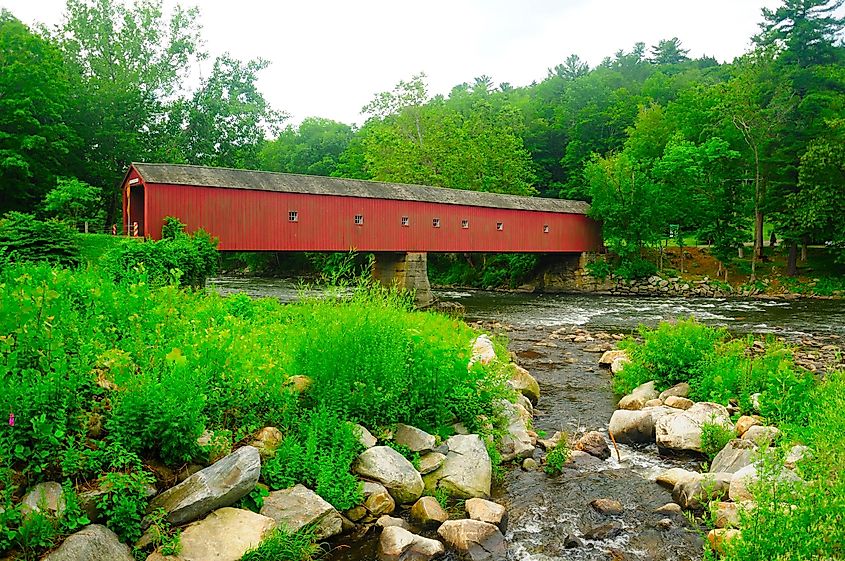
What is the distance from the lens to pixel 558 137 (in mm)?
41000

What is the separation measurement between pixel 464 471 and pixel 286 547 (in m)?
1.71

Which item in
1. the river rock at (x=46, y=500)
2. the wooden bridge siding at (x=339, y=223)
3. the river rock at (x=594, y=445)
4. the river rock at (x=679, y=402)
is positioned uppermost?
the wooden bridge siding at (x=339, y=223)

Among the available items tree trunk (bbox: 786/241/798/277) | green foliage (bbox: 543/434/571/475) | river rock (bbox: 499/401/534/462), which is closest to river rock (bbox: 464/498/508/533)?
green foliage (bbox: 543/434/571/475)

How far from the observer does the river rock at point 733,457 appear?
4871 mm

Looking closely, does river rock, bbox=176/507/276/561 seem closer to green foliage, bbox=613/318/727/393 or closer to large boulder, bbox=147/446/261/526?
large boulder, bbox=147/446/261/526

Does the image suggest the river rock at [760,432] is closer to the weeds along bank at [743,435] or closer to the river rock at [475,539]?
the weeds along bank at [743,435]

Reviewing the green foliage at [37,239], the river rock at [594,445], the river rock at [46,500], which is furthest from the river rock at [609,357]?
the green foliage at [37,239]

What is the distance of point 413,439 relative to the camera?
5.02 meters

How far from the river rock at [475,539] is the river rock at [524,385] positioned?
140 inches

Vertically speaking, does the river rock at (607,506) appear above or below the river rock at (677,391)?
below

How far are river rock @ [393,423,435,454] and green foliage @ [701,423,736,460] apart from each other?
104 inches

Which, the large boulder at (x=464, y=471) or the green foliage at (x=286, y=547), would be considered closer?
the green foliage at (x=286, y=547)

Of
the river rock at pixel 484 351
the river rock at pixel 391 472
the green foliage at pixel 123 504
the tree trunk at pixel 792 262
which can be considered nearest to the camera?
the green foliage at pixel 123 504

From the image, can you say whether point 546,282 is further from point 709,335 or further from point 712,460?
point 712,460
